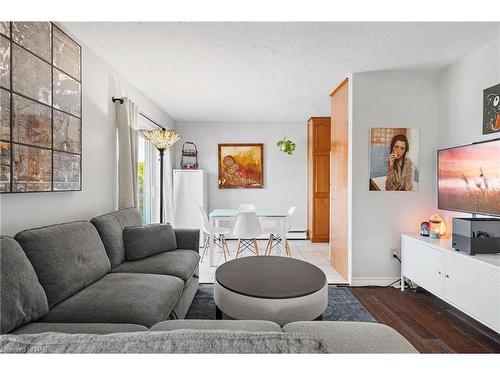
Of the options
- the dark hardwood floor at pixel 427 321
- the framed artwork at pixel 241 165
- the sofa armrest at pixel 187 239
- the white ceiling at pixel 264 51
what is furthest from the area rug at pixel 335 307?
the framed artwork at pixel 241 165

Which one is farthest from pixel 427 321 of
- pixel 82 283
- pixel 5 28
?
pixel 5 28

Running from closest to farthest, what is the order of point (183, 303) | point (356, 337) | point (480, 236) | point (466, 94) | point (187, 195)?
1. point (356, 337)
2. point (480, 236)
3. point (183, 303)
4. point (466, 94)
5. point (187, 195)

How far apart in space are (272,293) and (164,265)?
1097 mm

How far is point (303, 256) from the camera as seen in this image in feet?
15.6

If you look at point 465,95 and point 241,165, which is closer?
point 465,95

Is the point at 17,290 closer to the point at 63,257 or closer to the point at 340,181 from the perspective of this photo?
the point at 63,257

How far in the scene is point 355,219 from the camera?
3.39 m

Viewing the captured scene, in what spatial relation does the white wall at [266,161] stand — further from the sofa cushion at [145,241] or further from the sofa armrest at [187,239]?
the sofa cushion at [145,241]

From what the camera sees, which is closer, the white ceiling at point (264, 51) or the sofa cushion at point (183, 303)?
the sofa cushion at point (183, 303)

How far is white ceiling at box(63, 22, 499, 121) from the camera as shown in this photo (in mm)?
2350

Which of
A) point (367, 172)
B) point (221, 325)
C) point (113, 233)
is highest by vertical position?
point (367, 172)

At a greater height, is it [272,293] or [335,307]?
[272,293]

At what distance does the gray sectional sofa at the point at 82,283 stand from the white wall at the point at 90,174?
9.1 inches

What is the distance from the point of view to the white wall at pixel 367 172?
3.36m
